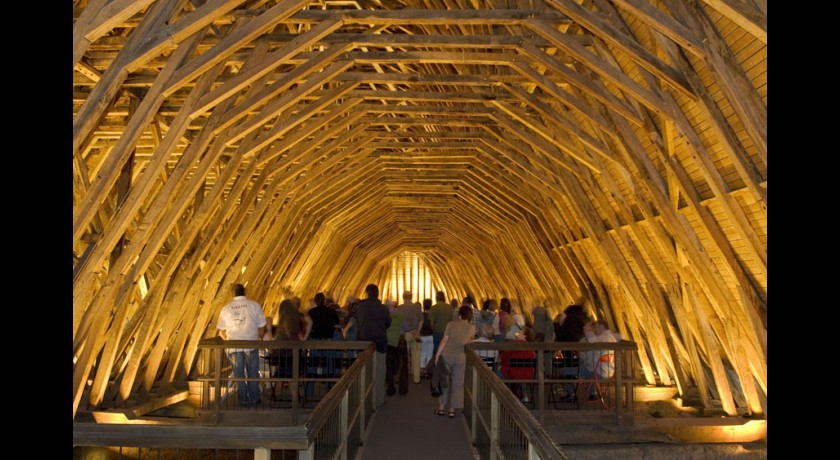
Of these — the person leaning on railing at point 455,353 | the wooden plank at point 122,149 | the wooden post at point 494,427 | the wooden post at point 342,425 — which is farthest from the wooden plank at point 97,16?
the person leaning on railing at point 455,353

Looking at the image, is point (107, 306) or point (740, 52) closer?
point (740, 52)

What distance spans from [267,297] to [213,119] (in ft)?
27.3

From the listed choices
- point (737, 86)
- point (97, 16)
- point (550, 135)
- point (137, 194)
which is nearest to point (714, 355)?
point (550, 135)

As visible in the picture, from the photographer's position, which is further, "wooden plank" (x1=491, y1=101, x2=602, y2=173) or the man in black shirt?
"wooden plank" (x1=491, y1=101, x2=602, y2=173)

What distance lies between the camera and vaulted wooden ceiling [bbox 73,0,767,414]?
6828 millimetres

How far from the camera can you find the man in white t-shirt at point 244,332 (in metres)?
9.92

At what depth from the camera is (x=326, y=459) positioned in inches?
195

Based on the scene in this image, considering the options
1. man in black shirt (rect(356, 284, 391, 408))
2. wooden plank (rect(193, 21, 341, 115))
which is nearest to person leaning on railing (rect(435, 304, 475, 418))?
man in black shirt (rect(356, 284, 391, 408))

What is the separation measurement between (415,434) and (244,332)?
9.06 ft

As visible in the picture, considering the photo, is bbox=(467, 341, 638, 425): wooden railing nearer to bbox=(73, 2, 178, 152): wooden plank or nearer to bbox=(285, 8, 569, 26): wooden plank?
bbox=(285, 8, 569, 26): wooden plank

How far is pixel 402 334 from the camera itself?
12.1 meters

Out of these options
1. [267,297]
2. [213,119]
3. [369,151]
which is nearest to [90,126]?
[213,119]
